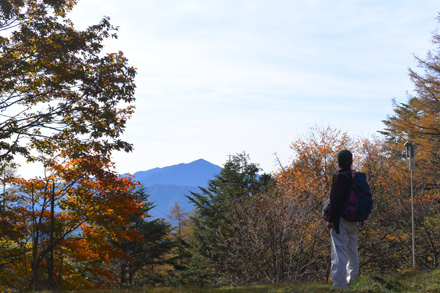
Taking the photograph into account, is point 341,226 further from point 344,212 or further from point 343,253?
point 343,253

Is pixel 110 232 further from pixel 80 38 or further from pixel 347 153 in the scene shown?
pixel 347 153

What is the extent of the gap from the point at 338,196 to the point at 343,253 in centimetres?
79

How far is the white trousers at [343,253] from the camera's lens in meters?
5.96

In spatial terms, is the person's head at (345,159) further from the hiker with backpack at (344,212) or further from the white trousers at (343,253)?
the white trousers at (343,253)

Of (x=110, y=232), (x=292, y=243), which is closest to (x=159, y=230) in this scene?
(x=110, y=232)

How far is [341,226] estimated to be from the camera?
6043 mm

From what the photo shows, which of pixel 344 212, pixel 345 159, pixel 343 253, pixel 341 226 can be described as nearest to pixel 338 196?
pixel 344 212

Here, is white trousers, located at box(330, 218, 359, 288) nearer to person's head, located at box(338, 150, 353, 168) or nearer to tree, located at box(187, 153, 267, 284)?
person's head, located at box(338, 150, 353, 168)

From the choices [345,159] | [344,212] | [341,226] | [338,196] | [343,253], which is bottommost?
[343,253]

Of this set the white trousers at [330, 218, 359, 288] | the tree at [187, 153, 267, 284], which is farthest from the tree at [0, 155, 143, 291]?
the white trousers at [330, 218, 359, 288]

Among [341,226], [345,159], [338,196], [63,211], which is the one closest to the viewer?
[338,196]

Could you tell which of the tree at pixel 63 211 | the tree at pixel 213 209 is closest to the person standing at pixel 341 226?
the tree at pixel 63 211

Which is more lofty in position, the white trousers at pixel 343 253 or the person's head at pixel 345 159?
the person's head at pixel 345 159

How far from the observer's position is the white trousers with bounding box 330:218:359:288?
5.96 m
